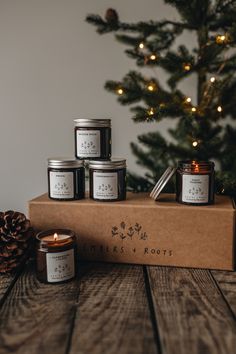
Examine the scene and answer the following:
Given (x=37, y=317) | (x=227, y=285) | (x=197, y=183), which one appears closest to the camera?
(x=37, y=317)

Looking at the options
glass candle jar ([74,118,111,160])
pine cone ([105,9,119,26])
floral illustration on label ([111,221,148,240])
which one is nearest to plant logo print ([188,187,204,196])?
floral illustration on label ([111,221,148,240])

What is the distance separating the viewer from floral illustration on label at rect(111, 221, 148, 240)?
39.3 inches

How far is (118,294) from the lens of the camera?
2.75 ft

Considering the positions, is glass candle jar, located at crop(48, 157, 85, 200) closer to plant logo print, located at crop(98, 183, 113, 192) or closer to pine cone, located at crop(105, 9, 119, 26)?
plant logo print, located at crop(98, 183, 113, 192)

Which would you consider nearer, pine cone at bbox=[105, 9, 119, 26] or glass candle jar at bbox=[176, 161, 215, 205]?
glass candle jar at bbox=[176, 161, 215, 205]

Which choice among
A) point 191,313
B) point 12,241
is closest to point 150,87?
point 12,241

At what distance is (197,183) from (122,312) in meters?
0.38

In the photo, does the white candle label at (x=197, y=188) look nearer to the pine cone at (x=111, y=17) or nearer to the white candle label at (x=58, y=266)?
the white candle label at (x=58, y=266)

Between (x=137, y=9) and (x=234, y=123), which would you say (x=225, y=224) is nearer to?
(x=234, y=123)

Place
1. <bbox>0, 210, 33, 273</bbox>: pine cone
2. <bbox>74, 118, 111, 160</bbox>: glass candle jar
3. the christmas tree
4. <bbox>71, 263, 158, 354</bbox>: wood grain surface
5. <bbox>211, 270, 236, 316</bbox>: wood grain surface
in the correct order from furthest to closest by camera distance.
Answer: the christmas tree → <bbox>74, 118, 111, 160</bbox>: glass candle jar → <bbox>0, 210, 33, 273</bbox>: pine cone → <bbox>211, 270, 236, 316</bbox>: wood grain surface → <bbox>71, 263, 158, 354</bbox>: wood grain surface

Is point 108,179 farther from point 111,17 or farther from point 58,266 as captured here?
point 111,17

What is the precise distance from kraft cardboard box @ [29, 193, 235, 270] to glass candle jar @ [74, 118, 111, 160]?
5.6 inches

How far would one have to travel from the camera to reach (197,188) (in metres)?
0.98

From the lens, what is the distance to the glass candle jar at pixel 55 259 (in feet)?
2.89
